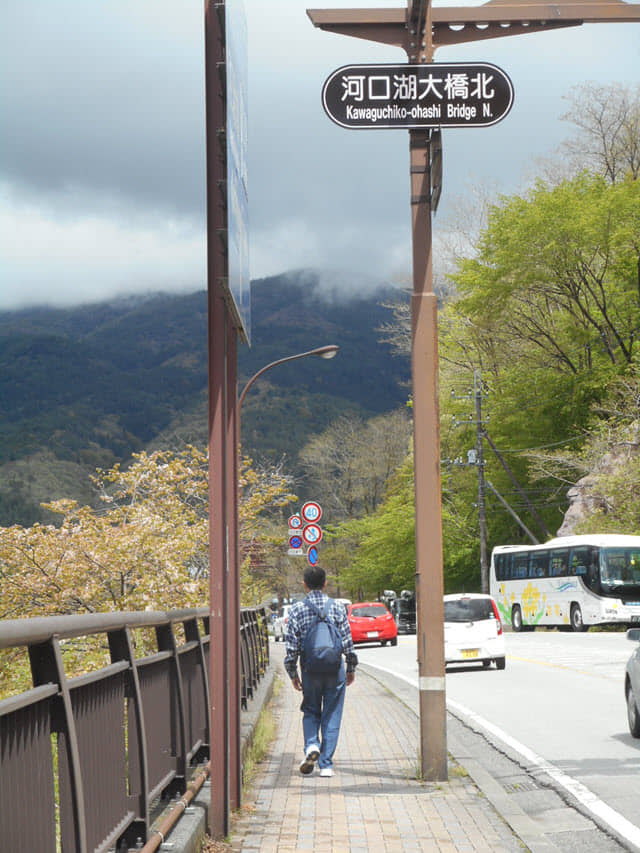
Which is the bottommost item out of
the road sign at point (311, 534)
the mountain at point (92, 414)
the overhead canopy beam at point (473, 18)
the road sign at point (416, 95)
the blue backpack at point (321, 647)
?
the blue backpack at point (321, 647)

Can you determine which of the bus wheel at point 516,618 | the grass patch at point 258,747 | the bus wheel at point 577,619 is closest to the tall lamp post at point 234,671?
the grass patch at point 258,747

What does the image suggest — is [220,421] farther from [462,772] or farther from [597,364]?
[597,364]

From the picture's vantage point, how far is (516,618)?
46.9 metres

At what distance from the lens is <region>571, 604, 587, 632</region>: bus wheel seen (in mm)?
40250

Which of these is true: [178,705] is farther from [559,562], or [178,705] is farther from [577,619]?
[559,562]

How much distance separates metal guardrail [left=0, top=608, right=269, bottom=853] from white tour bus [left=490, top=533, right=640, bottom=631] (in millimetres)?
32715

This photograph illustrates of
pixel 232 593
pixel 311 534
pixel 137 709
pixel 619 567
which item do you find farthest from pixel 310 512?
pixel 137 709

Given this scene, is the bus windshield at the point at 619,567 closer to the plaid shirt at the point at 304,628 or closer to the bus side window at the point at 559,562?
the bus side window at the point at 559,562

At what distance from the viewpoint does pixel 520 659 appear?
1065 inches

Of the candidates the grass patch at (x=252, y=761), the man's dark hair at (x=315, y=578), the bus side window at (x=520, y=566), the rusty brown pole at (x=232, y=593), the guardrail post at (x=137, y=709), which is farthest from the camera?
the bus side window at (x=520, y=566)

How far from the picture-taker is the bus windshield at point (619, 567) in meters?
37.9

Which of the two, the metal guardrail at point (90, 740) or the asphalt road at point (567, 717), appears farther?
the asphalt road at point (567, 717)

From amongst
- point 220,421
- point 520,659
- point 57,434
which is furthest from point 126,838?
point 57,434

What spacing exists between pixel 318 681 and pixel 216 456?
322 centimetres
